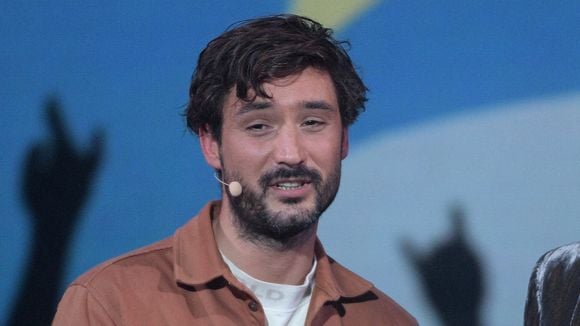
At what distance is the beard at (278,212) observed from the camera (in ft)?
8.93

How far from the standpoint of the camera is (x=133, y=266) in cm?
274

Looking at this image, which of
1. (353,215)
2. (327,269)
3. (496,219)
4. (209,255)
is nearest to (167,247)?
(209,255)

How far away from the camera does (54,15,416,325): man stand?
8.84ft

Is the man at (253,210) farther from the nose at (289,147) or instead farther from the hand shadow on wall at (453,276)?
the hand shadow on wall at (453,276)

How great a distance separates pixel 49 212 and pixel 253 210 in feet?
2.79

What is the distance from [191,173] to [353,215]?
0.48 m

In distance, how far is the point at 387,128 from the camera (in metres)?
3.34

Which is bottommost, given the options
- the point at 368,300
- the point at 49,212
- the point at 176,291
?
the point at 368,300

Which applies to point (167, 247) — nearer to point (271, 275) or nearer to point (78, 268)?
point (271, 275)

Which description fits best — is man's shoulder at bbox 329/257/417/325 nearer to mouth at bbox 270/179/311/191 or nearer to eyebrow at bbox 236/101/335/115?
mouth at bbox 270/179/311/191

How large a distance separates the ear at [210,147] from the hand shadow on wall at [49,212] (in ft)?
1.63

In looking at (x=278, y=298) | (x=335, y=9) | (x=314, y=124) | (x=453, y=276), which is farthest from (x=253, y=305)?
Result: (x=335, y=9)

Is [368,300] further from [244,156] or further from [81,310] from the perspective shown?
[81,310]

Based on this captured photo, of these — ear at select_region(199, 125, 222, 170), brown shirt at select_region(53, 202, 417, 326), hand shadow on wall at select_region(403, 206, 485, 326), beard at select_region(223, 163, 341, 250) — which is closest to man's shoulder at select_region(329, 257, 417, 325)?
brown shirt at select_region(53, 202, 417, 326)
